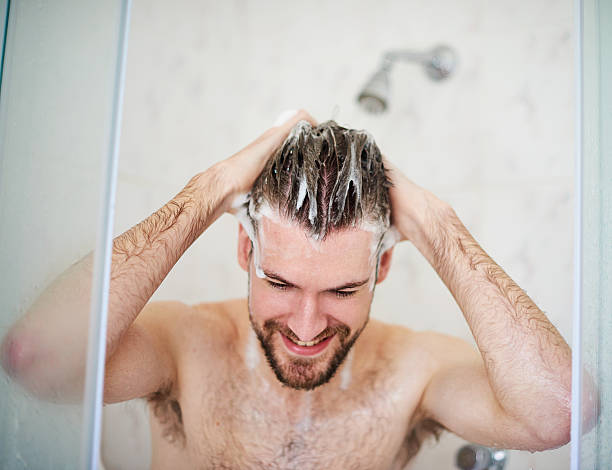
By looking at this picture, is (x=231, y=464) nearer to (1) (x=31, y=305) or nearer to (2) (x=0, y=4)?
(1) (x=31, y=305)

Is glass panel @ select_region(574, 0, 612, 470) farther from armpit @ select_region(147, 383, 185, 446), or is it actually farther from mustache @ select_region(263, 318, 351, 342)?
armpit @ select_region(147, 383, 185, 446)

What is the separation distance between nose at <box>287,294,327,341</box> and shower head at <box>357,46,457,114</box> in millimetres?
923

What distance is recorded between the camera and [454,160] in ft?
5.99

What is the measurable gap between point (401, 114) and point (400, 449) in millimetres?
Result: 1037

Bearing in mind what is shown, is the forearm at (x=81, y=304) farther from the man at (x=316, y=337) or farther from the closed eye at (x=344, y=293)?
the closed eye at (x=344, y=293)

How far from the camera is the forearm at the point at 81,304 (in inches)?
28.0

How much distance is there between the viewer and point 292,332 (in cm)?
121

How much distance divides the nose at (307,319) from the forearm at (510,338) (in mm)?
254

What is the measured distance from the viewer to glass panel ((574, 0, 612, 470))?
76cm

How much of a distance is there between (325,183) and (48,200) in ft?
1.85

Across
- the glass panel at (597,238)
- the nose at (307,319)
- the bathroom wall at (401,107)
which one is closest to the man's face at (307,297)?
the nose at (307,319)

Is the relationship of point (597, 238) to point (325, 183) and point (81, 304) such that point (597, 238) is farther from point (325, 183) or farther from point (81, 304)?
point (81, 304)

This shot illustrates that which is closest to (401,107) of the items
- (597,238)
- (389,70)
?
(389,70)

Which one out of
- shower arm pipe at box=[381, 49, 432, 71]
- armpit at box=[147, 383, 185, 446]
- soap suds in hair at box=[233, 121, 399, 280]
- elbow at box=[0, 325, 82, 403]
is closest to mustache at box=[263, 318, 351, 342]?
soap suds in hair at box=[233, 121, 399, 280]
